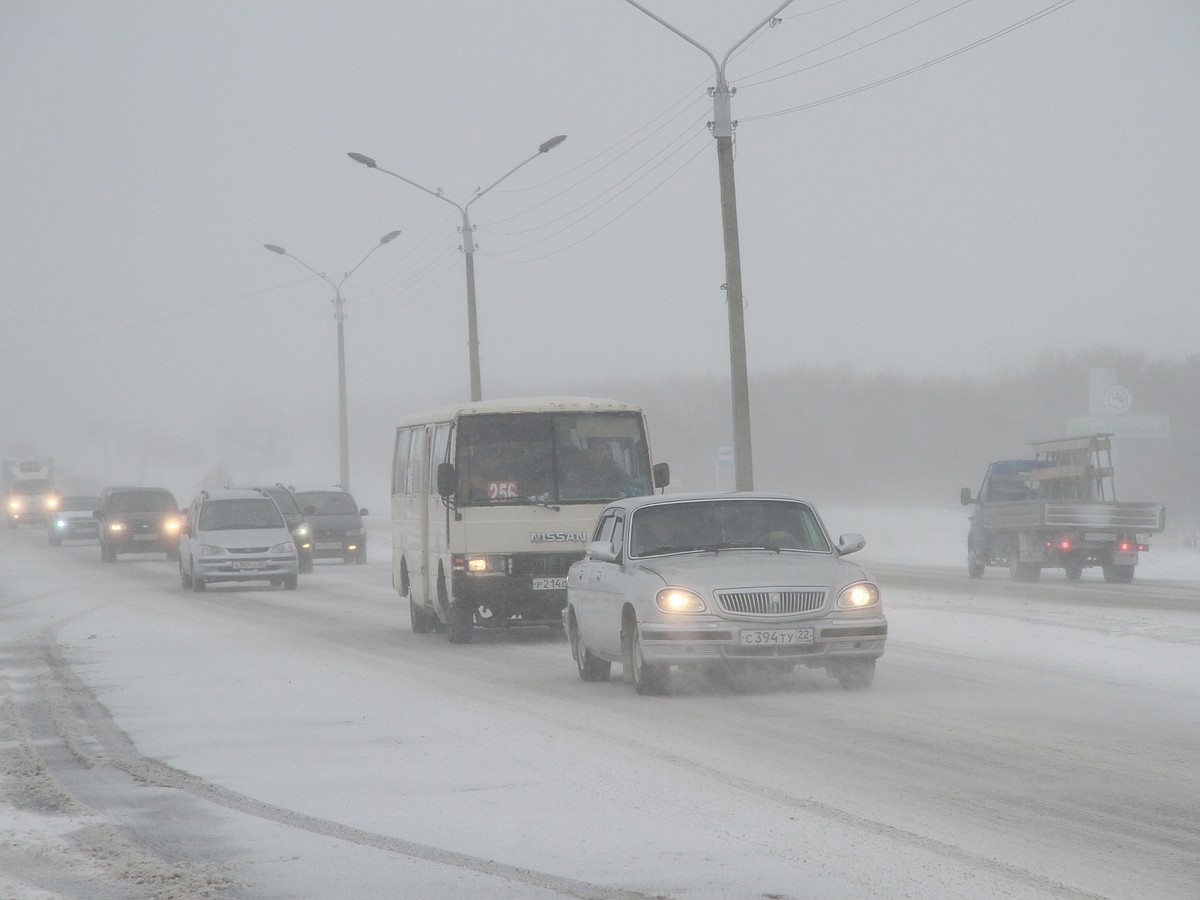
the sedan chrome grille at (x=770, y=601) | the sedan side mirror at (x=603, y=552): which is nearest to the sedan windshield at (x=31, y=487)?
the sedan side mirror at (x=603, y=552)

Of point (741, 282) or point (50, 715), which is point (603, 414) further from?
point (50, 715)

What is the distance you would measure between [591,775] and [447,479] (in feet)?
32.0

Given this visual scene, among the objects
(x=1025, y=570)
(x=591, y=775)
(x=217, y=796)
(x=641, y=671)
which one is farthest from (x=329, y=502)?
(x=217, y=796)

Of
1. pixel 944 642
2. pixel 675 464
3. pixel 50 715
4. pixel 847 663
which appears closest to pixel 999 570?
pixel 944 642

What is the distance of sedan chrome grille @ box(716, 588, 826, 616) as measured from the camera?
12.7 metres

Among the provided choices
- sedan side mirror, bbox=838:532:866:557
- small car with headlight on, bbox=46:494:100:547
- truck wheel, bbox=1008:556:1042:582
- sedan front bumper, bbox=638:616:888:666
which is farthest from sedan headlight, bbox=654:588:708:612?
small car with headlight on, bbox=46:494:100:547

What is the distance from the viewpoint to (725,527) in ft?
45.8

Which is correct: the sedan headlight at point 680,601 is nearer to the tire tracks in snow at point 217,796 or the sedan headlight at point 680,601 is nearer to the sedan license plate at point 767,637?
the sedan license plate at point 767,637

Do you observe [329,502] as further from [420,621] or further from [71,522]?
[420,621]

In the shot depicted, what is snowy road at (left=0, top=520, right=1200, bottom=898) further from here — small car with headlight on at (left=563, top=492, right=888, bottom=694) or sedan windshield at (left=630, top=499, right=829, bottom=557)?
sedan windshield at (left=630, top=499, right=829, bottom=557)

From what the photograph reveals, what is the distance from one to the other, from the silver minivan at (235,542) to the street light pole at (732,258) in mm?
10092

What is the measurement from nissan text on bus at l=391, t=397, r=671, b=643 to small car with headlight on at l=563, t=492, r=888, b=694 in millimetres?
4044

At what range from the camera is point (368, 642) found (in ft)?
63.4

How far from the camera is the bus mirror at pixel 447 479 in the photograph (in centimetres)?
1859
